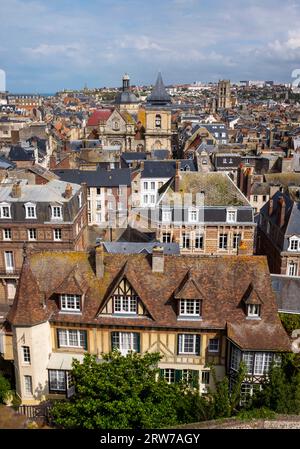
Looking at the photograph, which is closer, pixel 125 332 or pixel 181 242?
pixel 125 332

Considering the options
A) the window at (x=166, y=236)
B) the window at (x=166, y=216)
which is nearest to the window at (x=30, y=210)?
the window at (x=166, y=216)

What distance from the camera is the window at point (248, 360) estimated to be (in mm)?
23516

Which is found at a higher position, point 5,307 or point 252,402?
point 252,402

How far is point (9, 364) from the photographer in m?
28.3

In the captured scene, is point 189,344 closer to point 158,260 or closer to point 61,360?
point 158,260

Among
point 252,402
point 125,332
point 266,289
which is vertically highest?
point 266,289

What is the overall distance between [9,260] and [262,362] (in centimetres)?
2369

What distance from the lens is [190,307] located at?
25000 millimetres

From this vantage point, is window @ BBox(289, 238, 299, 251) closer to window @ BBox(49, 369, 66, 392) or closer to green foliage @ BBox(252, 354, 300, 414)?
green foliage @ BBox(252, 354, 300, 414)

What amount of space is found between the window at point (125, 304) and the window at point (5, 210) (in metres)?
17.6

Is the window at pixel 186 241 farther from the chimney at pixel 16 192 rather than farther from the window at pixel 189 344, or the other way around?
the window at pixel 189 344

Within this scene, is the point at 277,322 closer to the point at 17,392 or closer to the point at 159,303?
the point at 159,303
